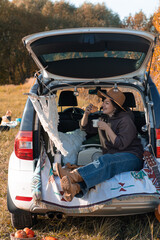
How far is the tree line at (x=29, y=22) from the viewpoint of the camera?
30.4 meters

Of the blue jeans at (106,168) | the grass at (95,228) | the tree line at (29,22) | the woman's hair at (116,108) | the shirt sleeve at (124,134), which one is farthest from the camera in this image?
the tree line at (29,22)

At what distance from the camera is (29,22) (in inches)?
1239

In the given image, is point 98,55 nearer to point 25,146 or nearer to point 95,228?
point 25,146

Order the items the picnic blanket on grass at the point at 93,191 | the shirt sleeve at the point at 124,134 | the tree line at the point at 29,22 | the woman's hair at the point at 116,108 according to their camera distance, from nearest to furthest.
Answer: the picnic blanket on grass at the point at 93,191
the shirt sleeve at the point at 124,134
the woman's hair at the point at 116,108
the tree line at the point at 29,22

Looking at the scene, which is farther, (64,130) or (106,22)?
(106,22)

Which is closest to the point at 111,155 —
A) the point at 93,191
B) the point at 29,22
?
the point at 93,191

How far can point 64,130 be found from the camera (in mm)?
4684

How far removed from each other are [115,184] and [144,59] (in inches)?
57.0

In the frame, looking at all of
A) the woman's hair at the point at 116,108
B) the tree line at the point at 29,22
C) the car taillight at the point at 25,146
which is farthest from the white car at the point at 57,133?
the tree line at the point at 29,22

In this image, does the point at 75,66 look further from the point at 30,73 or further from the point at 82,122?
the point at 30,73

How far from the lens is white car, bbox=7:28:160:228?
272 cm

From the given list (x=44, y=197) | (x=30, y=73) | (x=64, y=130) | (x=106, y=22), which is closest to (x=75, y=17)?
(x=106, y=22)

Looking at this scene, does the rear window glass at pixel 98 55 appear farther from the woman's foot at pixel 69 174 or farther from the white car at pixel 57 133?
the woman's foot at pixel 69 174

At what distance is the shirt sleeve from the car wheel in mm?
1134
